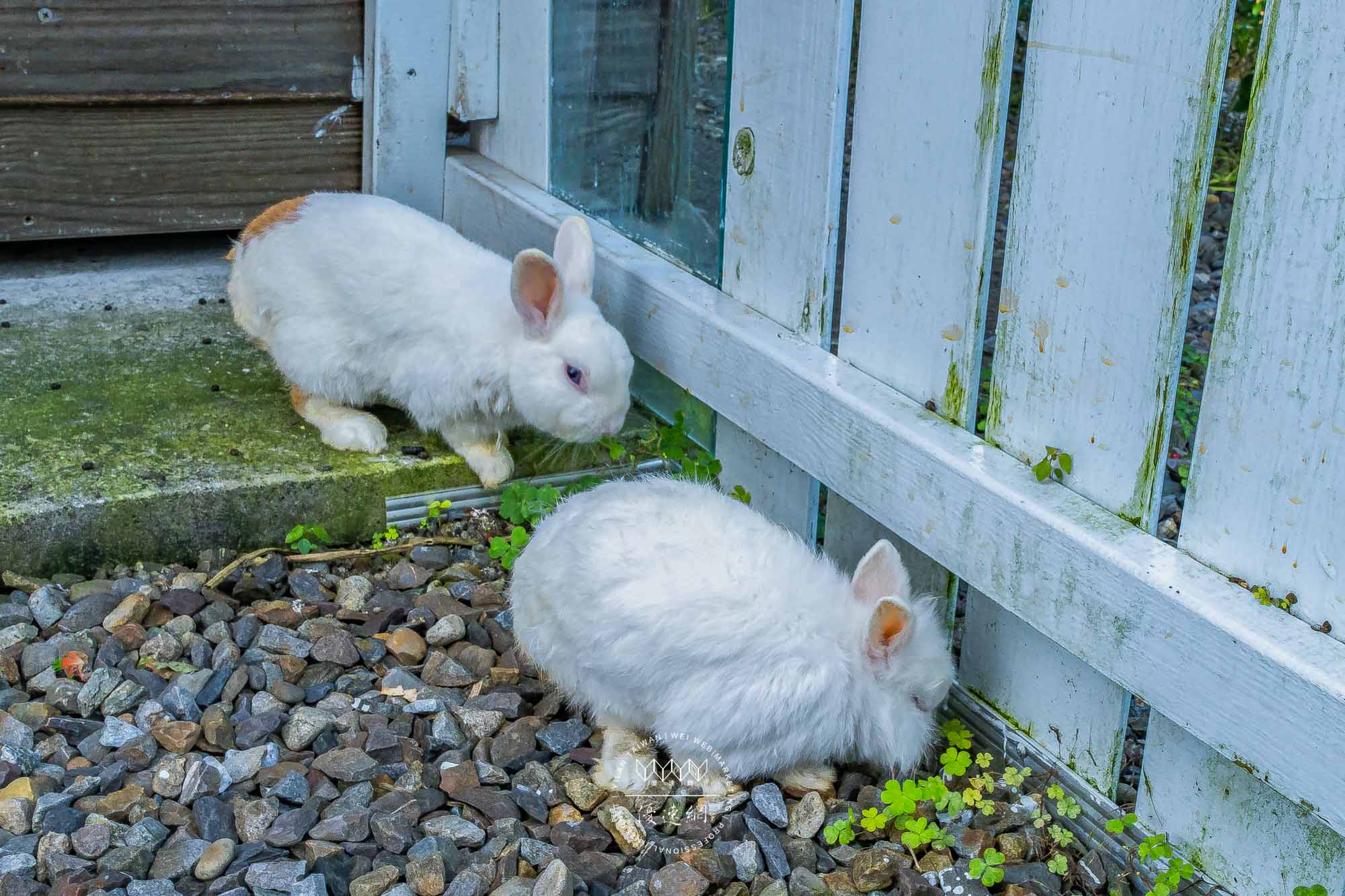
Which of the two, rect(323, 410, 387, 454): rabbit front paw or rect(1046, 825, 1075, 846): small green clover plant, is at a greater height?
rect(323, 410, 387, 454): rabbit front paw

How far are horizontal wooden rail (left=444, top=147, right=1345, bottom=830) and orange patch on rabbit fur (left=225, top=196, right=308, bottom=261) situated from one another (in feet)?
2.72

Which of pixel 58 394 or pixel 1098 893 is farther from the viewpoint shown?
pixel 58 394

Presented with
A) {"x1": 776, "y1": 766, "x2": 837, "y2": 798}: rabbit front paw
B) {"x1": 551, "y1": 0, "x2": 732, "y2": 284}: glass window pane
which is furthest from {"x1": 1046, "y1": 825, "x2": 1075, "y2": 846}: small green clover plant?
{"x1": 551, "y1": 0, "x2": 732, "y2": 284}: glass window pane

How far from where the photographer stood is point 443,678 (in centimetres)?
264

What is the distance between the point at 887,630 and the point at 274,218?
6.40ft

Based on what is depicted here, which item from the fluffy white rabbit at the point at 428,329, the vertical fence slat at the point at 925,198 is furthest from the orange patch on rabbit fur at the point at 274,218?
the vertical fence slat at the point at 925,198

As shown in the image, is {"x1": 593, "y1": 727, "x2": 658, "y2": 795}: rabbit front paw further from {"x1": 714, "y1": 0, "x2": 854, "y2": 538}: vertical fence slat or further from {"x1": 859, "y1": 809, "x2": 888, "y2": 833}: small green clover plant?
{"x1": 714, "y1": 0, "x2": 854, "y2": 538}: vertical fence slat

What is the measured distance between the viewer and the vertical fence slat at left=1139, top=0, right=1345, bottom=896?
1695mm

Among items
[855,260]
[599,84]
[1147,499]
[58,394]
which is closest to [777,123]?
[855,260]

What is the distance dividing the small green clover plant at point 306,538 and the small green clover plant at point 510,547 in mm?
375

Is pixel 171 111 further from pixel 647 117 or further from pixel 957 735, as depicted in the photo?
pixel 957 735

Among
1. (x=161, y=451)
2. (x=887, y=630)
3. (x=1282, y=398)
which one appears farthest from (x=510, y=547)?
(x=1282, y=398)

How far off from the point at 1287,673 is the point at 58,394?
275cm

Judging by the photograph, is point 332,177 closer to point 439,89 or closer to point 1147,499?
point 439,89
